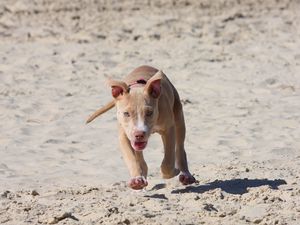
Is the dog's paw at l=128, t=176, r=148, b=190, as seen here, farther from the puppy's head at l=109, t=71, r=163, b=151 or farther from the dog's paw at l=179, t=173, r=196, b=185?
the dog's paw at l=179, t=173, r=196, b=185

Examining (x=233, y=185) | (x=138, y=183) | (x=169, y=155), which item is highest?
(x=169, y=155)

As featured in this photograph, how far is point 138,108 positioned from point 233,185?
1.13m

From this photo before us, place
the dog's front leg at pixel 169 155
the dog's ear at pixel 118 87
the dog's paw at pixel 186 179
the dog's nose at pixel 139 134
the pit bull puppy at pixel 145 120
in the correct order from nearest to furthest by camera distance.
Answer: the dog's nose at pixel 139 134
the pit bull puppy at pixel 145 120
the dog's ear at pixel 118 87
the dog's front leg at pixel 169 155
the dog's paw at pixel 186 179

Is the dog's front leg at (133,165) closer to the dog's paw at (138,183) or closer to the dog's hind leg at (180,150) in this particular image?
the dog's paw at (138,183)

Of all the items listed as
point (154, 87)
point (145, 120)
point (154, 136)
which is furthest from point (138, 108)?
point (154, 136)

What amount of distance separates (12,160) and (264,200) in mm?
2819

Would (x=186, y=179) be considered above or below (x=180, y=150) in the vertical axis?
below

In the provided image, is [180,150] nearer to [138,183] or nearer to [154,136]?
[138,183]

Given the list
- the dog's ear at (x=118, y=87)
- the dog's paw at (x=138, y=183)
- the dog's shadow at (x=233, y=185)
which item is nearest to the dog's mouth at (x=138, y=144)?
the dog's paw at (x=138, y=183)

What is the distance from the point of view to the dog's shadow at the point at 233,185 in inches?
295

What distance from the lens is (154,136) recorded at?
32.8ft

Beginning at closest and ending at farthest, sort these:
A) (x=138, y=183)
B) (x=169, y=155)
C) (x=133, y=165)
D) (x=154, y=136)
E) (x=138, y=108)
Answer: (x=138, y=108)
(x=138, y=183)
(x=133, y=165)
(x=169, y=155)
(x=154, y=136)

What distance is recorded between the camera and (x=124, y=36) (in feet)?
49.6

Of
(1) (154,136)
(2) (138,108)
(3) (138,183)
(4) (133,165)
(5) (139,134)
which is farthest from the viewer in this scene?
(1) (154,136)
